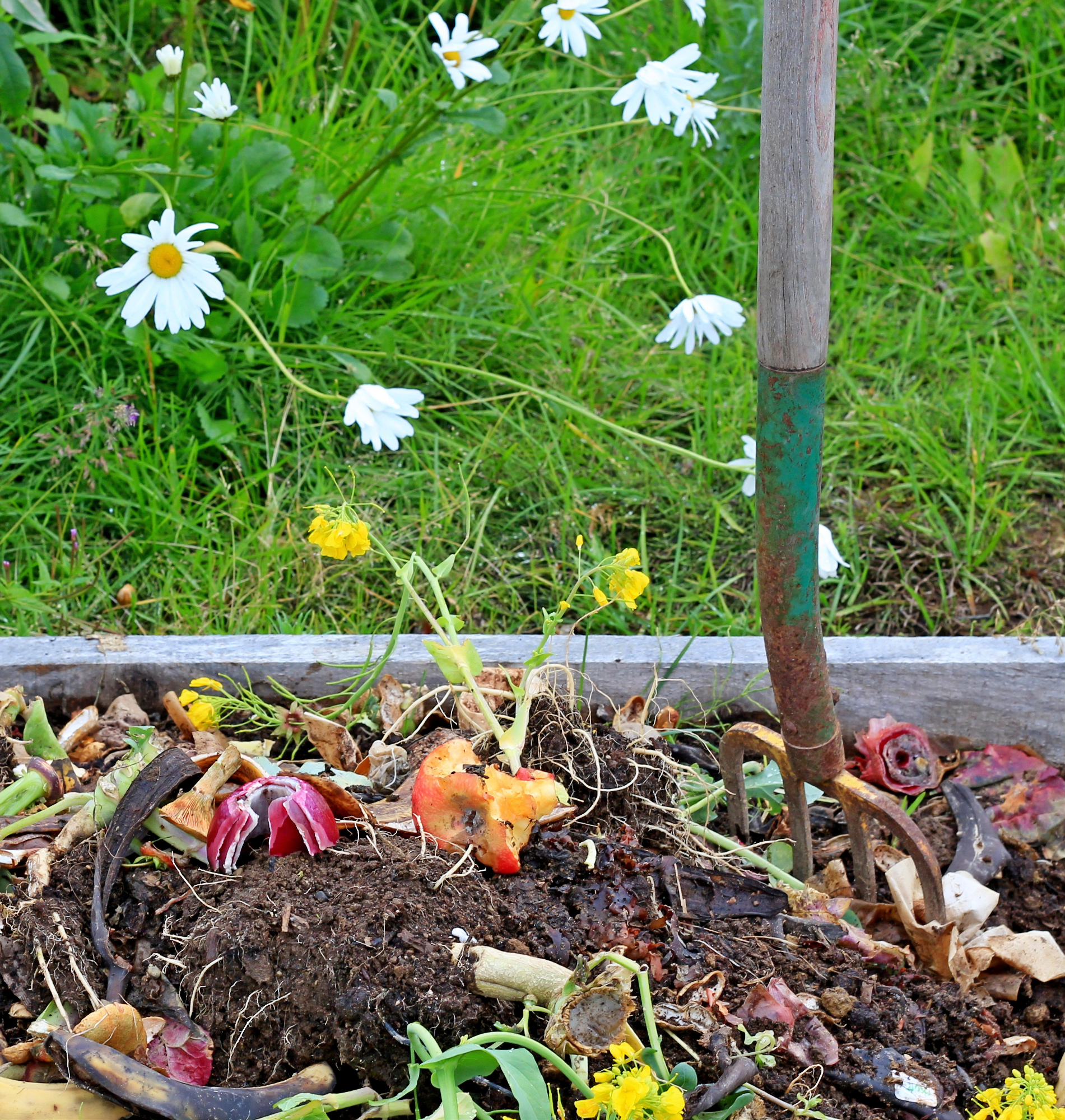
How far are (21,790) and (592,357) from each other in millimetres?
1533

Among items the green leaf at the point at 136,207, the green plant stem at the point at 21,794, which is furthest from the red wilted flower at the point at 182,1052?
the green leaf at the point at 136,207

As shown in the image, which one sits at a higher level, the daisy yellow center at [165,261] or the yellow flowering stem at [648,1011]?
the daisy yellow center at [165,261]

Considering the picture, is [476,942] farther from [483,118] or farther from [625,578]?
[483,118]

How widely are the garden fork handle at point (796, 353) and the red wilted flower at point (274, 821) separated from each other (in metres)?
0.60

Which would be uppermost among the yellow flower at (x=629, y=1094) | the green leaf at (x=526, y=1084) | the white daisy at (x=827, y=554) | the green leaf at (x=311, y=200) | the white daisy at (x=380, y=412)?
the green leaf at (x=311, y=200)

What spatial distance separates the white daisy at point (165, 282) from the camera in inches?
70.2

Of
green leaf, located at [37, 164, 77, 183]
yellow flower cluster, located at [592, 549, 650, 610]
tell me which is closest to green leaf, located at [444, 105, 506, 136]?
green leaf, located at [37, 164, 77, 183]

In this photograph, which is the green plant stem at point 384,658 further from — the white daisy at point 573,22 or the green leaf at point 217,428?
the white daisy at point 573,22

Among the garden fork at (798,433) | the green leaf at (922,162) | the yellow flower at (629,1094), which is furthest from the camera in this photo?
the green leaf at (922,162)

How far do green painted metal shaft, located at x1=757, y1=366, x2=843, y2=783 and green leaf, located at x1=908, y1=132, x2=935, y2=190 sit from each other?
1839 mm

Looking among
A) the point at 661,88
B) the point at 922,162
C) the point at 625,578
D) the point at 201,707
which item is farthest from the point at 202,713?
the point at 922,162

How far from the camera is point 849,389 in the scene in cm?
255

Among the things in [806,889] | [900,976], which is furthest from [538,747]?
[900,976]

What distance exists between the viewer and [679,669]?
1792 millimetres
